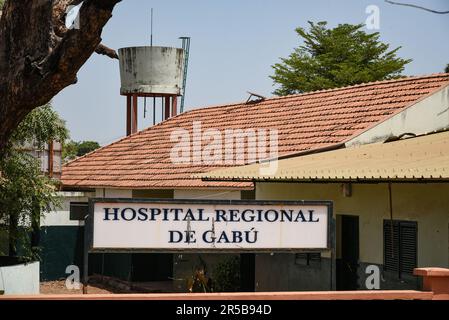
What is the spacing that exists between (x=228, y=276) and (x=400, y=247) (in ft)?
17.0

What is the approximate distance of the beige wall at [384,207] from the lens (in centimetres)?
1361

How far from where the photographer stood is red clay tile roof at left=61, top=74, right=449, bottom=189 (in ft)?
63.5

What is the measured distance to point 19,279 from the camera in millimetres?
16891

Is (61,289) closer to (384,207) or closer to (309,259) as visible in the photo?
(309,259)

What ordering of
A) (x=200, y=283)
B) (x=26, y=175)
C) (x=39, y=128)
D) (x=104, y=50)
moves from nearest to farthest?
(x=104, y=50) → (x=26, y=175) → (x=39, y=128) → (x=200, y=283)

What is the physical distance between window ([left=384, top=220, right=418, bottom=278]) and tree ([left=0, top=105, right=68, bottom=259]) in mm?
6618

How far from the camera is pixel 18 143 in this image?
17672 millimetres

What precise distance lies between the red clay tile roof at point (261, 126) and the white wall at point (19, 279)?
178 inches

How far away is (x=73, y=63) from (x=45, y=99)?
80 cm

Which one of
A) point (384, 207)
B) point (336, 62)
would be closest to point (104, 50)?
point (384, 207)

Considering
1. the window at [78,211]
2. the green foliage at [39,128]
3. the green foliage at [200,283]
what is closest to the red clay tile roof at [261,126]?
the window at [78,211]

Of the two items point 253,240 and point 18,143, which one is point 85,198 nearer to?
point 18,143

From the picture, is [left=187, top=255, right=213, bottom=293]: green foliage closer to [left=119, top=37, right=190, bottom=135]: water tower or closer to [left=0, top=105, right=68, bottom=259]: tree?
[left=0, top=105, right=68, bottom=259]: tree

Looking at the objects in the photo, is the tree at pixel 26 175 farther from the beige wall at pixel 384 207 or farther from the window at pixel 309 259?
the window at pixel 309 259
